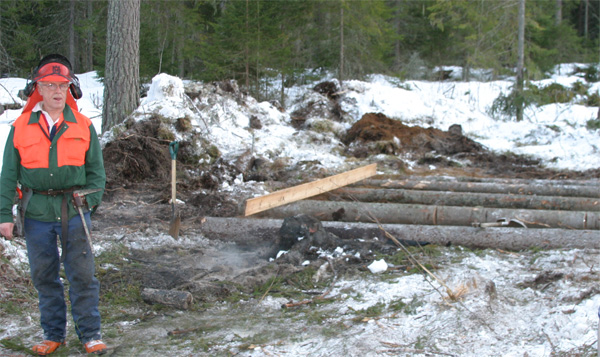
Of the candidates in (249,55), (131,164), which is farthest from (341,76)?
(131,164)

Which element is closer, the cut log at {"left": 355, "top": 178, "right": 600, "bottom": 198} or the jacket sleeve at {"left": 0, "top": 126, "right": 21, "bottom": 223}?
the jacket sleeve at {"left": 0, "top": 126, "right": 21, "bottom": 223}

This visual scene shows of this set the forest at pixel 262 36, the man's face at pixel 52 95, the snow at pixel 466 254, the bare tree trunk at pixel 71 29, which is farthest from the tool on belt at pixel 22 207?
the bare tree trunk at pixel 71 29

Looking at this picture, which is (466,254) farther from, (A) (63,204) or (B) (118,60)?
(B) (118,60)

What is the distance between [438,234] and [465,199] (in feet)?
5.39

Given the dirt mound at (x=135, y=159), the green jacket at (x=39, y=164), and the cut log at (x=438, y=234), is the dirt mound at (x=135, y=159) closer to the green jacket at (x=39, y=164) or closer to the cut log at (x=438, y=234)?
the cut log at (x=438, y=234)

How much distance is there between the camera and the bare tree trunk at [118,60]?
34.3ft

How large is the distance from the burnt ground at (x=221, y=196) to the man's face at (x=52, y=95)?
2.01m

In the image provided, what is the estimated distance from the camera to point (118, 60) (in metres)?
10.5

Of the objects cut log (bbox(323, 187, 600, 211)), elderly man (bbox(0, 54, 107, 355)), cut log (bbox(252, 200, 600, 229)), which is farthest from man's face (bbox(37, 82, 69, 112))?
cut log (bbox(323, 187, 600, 211))

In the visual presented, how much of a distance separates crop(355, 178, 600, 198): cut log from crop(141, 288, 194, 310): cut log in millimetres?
4869

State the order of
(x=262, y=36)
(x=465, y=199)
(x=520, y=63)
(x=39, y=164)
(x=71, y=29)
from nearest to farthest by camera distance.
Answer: (x=39, y=164)
(x=465, y=199)
(x=262, y=36)
(x=520, y=63)
(x=71, y=29)

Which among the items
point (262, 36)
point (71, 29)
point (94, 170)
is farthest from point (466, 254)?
point (71, 29)

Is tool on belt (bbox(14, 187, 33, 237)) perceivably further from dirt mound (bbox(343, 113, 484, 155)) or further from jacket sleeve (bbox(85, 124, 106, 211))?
dirt mound (bbox(343, 113, 484, 155))

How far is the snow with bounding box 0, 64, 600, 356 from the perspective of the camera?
354 centimetres
